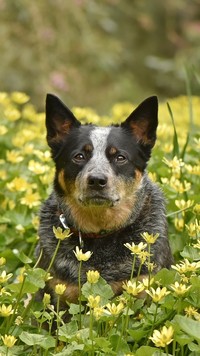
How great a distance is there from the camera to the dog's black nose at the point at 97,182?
3930 millimetres

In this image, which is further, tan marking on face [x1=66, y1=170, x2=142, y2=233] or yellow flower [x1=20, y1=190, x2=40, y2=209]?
yellow flower [x1=20, y1=190, x2=40, y2=209]

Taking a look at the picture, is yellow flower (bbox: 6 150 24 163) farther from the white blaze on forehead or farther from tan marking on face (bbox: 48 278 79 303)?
tan marking on face (bbox: 48 278 79 303)

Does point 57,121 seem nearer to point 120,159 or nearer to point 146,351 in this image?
point 120,159

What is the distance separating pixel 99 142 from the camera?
4.20 meters

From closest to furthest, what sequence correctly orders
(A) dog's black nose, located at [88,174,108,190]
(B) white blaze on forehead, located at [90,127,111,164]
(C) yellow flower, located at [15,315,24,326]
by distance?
(C) yellow flower, located at [15,315,24,326] → (A) dog's black nose, located at [88,174,108,190] → (B) white blaze on forehead, located at [90,127,111,164]

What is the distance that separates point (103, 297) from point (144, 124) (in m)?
1.30

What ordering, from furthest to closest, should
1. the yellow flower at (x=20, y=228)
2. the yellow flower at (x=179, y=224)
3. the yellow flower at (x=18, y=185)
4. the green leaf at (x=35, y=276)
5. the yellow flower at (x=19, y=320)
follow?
the yellow flower at (x=18, y=185) < the yellow flower at (x=20, y=228) < the yellow flower at (x=179, y=224) < the yellow flower at (x=19, y=320) < the green leaf at (x=35, y=276)

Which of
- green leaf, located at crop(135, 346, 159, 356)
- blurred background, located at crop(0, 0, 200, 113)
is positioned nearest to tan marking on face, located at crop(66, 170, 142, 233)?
green leaf, located at crop(135, 346, 159, 356)

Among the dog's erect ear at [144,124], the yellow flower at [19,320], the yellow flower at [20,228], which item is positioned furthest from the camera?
the yellow flower at [20,228]

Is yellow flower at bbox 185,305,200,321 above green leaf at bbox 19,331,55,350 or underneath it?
above

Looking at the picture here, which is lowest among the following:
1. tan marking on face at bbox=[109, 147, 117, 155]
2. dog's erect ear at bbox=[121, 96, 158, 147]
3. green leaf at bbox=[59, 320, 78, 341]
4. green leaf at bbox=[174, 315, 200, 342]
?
Answer: green leaf at bbox=[59, 320, 78, 341]

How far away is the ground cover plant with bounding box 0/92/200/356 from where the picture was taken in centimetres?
312

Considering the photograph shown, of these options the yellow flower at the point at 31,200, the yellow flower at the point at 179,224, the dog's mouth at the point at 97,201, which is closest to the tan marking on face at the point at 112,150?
the dog's mouth at the point at 97,201

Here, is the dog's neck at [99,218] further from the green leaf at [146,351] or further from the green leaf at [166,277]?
the green leaf at [146,351]
